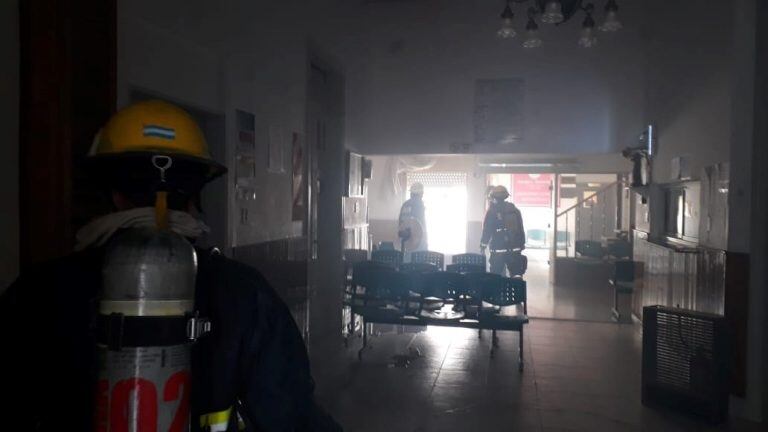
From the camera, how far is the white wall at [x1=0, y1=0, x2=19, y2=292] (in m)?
2.09

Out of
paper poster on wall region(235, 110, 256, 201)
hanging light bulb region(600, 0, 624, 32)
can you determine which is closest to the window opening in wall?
hanging light bulb region(600, 0, 624, 32)

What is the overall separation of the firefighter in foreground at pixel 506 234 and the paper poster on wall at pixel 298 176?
3.75 meters

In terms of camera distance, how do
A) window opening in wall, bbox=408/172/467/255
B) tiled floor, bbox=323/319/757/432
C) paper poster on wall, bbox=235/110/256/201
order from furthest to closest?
window opening in wall, bbox=408/172/467/255, tiled floor, bbox=323/319/757/432, paper poster on wall, bbox=235/110/256/201

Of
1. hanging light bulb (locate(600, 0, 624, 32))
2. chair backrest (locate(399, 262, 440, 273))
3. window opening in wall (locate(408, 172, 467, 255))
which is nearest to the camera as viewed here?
hanging light bulb (locate(600, 0, 624, 32))

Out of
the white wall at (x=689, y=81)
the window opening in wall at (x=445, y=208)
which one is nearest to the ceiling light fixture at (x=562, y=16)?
the white wall at (x=689, y=81)

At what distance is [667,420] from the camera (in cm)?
413

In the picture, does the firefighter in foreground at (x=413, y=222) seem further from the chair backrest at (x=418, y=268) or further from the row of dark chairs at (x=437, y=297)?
the row of dark chairs at (x=437, y=297)

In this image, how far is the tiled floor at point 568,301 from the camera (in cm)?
789

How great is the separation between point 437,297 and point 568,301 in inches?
160

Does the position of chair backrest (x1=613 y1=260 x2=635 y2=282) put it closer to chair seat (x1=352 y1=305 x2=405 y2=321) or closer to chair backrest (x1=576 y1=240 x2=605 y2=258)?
chair backrest (x1=576 y1=240 x2=605 y2=258)

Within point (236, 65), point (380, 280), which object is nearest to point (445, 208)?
point (380, 280)

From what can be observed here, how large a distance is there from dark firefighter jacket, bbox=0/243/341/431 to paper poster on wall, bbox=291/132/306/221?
3.65 meters

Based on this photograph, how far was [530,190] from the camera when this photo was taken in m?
17.1

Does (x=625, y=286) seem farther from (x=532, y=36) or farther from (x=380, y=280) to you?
(x=380, y=280)
